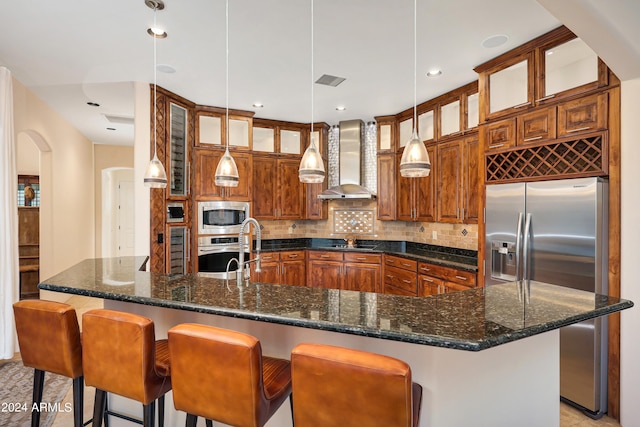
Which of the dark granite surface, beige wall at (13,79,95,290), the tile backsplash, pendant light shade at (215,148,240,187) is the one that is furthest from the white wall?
beige wall at (13,79,95,290)

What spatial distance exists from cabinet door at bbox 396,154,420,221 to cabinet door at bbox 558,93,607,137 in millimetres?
2189

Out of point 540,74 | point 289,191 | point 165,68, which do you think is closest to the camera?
point 540,74

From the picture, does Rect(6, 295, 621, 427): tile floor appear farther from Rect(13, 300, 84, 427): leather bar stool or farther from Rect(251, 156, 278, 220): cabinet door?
Rect(251, 156, 278, 220): cabinet door

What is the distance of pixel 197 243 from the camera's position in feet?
14.8

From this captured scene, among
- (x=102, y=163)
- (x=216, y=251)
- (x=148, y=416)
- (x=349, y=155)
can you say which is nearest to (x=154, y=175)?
(x=148, y=416)

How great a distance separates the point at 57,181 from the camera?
16.9 feet

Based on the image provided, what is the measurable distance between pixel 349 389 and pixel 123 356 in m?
1.05

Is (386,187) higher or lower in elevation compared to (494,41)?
lower

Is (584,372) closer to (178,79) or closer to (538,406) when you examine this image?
(538,406)

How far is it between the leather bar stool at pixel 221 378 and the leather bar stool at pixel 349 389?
0.54 ft

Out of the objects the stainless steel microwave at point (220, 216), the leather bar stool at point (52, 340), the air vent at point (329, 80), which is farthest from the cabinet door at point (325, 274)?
the leather bar stool at point (52, 340)

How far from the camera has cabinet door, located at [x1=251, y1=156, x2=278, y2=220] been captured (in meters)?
5.29

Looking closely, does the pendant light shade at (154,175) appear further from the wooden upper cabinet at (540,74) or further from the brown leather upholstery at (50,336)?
the wooden upper cabinet at (540,74)

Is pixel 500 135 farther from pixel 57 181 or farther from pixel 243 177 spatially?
pixel 57 181
